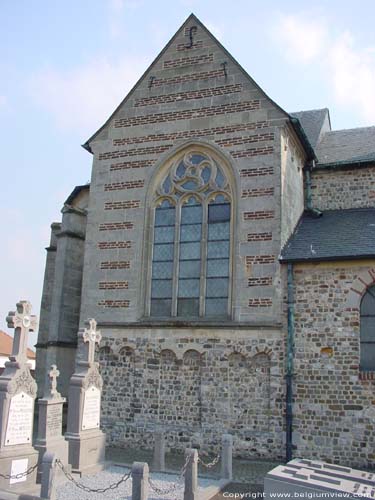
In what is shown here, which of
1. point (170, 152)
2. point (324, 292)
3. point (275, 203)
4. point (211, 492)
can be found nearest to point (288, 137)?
point (275, 203)

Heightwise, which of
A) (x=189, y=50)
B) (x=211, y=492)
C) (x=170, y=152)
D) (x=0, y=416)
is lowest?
(x=211, y=492)

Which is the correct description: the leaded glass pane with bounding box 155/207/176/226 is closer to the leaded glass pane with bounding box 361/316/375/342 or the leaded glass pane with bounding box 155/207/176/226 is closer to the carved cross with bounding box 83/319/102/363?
the carved cross with bounding box 83/319/102/363

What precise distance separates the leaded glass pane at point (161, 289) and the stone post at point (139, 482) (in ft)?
20.6

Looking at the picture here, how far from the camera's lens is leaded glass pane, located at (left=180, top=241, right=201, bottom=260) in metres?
13.6

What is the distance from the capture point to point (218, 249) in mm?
13414

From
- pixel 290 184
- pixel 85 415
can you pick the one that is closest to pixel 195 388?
pixel 85 415

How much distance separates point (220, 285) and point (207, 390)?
99.9 inches

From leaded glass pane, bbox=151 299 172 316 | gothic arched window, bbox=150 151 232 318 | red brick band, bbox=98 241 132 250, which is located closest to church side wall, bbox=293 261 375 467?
gothic arched window, bbox=150 151 232 318

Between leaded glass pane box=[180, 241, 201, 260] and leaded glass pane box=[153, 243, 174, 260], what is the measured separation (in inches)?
12.2

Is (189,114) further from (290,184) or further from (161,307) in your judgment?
(161,307)

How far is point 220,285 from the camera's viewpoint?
43.2 feet

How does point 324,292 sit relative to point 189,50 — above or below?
below

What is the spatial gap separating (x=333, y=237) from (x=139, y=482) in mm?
7827

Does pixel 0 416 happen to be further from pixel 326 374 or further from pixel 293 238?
pixel 293 238
